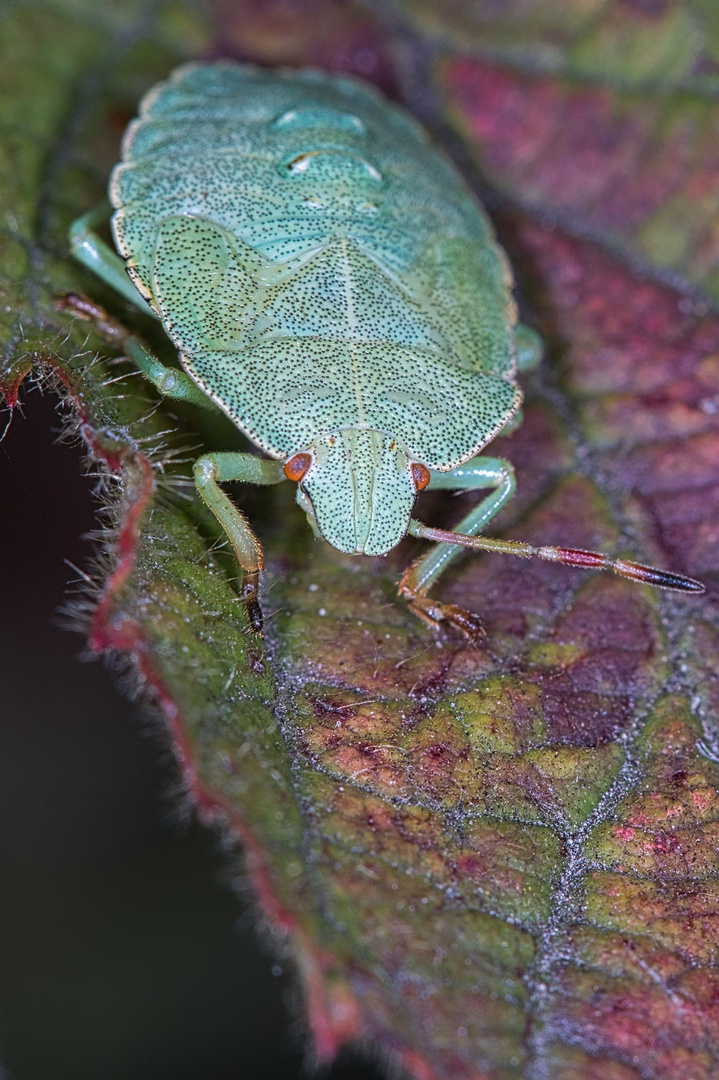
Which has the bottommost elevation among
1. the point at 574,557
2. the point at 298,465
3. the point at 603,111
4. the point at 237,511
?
the point at 237,511

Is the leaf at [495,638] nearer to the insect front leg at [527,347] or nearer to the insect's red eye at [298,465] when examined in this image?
the insect front leg at [527,347]

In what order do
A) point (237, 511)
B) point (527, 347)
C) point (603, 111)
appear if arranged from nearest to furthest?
point (237, 511) < point (527, 347) < point (603, 111)

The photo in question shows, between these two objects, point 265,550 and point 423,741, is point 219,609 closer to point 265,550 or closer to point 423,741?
point 265,550

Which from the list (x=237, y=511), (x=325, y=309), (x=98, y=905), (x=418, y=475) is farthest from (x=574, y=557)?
(x=98, y=905)

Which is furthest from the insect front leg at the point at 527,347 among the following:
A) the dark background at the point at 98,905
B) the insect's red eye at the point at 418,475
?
the dark background at the point at 98,905

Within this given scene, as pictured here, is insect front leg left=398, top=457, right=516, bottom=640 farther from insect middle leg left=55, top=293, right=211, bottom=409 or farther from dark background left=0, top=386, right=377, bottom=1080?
dark background left=0, top=386, right=377, bottom=1080

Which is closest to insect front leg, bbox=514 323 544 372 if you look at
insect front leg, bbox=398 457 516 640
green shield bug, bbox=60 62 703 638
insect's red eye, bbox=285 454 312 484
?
green shield bug, bbox=60 62 703 638

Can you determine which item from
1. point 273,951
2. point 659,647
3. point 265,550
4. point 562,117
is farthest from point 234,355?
point 562,117

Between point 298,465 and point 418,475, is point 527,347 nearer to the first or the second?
point 418,475
